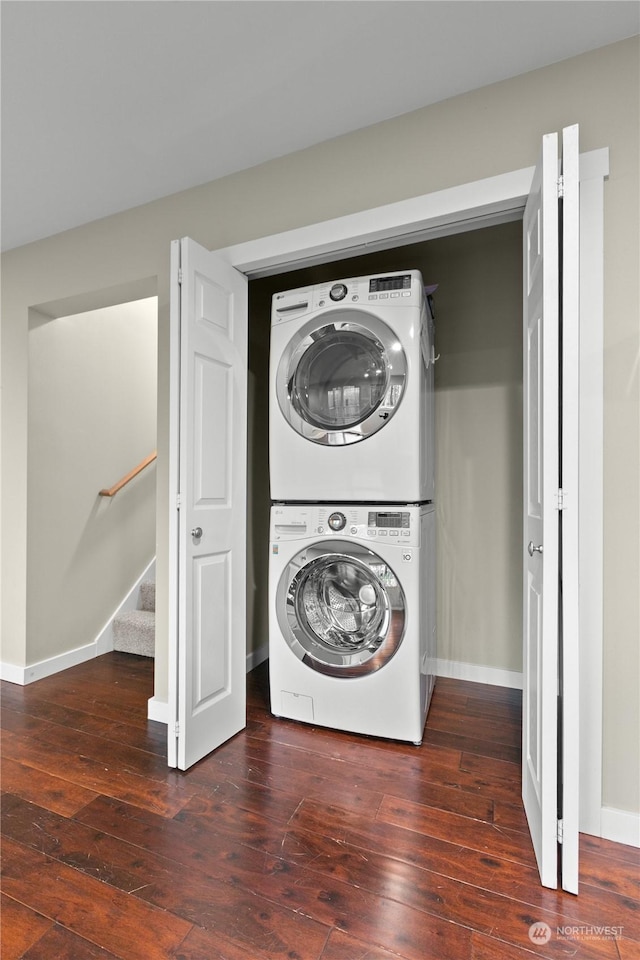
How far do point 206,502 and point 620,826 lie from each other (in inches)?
69.7

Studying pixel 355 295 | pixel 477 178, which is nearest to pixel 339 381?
pixel 355 295

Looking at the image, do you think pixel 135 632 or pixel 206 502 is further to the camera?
pixel 135 632

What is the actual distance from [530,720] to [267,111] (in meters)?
2.36

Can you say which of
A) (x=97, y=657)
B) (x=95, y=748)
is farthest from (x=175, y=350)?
(x=97, y=657)

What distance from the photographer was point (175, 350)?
6.09 ft

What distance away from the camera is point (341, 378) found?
215 cm

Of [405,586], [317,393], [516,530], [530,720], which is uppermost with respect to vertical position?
[317,393]

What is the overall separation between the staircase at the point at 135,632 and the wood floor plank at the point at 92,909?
69.1 inches

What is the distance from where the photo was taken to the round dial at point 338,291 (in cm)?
209

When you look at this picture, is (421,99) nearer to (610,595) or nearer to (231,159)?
(231,159)

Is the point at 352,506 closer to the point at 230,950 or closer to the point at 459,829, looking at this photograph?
the point at 459,829

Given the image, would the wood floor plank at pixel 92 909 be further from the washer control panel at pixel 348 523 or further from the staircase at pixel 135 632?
the staircase at pixel 135 632

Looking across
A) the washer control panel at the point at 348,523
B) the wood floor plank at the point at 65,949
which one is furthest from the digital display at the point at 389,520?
the wood floor plank at the point at 65,949

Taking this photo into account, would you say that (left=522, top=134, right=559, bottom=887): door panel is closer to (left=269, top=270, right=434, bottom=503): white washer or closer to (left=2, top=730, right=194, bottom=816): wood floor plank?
(left=269, top=270, right=434, bottom=503): white washer
